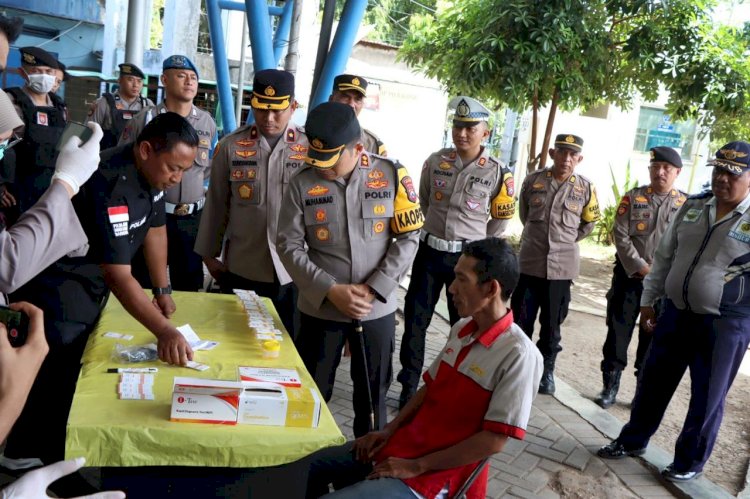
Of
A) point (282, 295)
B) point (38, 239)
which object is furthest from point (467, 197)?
point (38, 239)

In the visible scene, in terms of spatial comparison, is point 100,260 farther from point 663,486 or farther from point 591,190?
point 591,190

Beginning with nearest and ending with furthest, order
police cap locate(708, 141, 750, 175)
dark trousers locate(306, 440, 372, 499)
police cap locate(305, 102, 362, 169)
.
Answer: dark trousers locate(306, 440, 372, 499), police cap locate(305, 102, 362, 169), police cap locate(708, 141, 750, 175)

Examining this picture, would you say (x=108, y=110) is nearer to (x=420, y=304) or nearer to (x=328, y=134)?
(x=420, y=304)

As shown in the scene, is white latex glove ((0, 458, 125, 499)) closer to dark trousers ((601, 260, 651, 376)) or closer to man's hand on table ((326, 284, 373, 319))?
man's hand on table ((326, 284, 373, 319))

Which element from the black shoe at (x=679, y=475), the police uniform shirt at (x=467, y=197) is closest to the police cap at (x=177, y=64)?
the police uniform shirt at (x=467, y=197)

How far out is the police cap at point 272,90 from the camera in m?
3.94

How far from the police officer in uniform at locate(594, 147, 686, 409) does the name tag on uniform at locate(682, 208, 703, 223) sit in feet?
3.72

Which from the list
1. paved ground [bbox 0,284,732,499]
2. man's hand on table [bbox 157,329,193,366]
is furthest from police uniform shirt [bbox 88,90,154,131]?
man's hand on table [bbox 157,329,193,366]

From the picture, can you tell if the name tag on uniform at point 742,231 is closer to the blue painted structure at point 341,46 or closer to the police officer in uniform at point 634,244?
the police officer in uniform at point 634,244

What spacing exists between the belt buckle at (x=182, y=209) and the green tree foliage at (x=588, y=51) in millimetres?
4131

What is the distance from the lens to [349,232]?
344 centimetres

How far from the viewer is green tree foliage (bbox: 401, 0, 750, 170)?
7.62 meters

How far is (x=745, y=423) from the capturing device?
526 cm

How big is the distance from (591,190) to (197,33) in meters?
14.2
